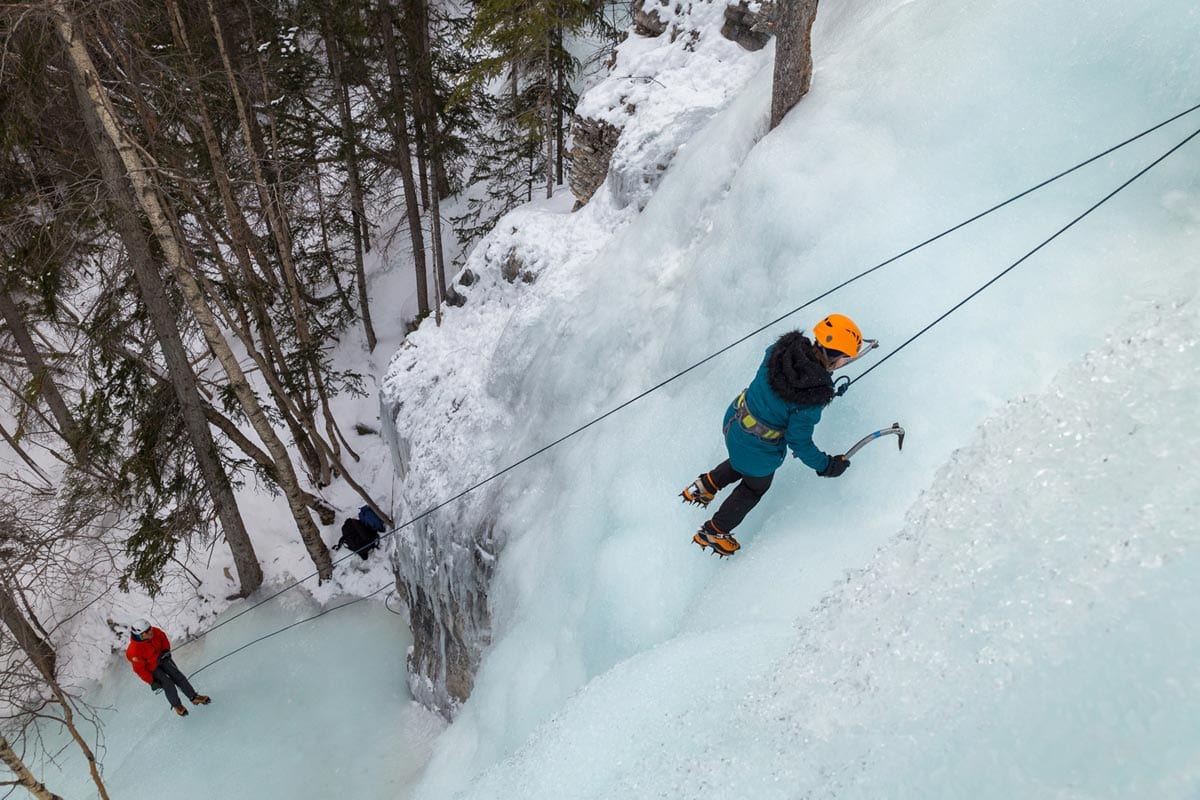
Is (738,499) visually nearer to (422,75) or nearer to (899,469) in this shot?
(899,469)

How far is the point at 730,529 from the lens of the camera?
3684 millimetres

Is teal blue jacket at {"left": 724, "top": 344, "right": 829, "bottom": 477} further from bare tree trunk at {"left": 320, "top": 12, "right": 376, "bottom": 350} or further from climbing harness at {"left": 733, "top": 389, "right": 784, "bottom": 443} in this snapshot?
bare tree trunk at {"left": 320, "top": 12, "right": 376, "bottom": 350}

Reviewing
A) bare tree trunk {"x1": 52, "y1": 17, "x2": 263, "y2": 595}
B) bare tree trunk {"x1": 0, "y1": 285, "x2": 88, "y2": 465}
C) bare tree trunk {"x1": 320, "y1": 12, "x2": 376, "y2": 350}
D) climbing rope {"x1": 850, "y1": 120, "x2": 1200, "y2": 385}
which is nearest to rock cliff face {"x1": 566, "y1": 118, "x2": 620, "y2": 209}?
bare tree trunk {"x1": 320, "y1": 12, "x2": 376, "y2": 350}

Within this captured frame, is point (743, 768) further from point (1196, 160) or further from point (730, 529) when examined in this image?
point (1196, 160)

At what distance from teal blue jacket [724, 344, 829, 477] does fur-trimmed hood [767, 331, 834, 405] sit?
5 cm

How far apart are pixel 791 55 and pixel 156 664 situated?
8969mm

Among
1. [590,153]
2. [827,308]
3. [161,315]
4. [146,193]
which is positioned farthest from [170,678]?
[827,308]

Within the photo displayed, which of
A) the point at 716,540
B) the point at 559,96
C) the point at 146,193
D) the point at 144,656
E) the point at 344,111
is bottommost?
the point at 144,656

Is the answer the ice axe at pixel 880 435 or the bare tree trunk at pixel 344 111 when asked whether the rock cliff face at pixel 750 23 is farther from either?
the bare tree trunk at pixel 344 111

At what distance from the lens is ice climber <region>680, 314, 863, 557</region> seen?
317cm

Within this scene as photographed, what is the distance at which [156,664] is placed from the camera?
300 inches

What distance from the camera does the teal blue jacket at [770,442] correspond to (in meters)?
3.24

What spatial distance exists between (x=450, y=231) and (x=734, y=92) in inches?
392

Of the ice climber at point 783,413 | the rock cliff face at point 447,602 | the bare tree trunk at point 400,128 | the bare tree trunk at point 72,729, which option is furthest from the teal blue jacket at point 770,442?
the bare tree trunk at point 400,128
